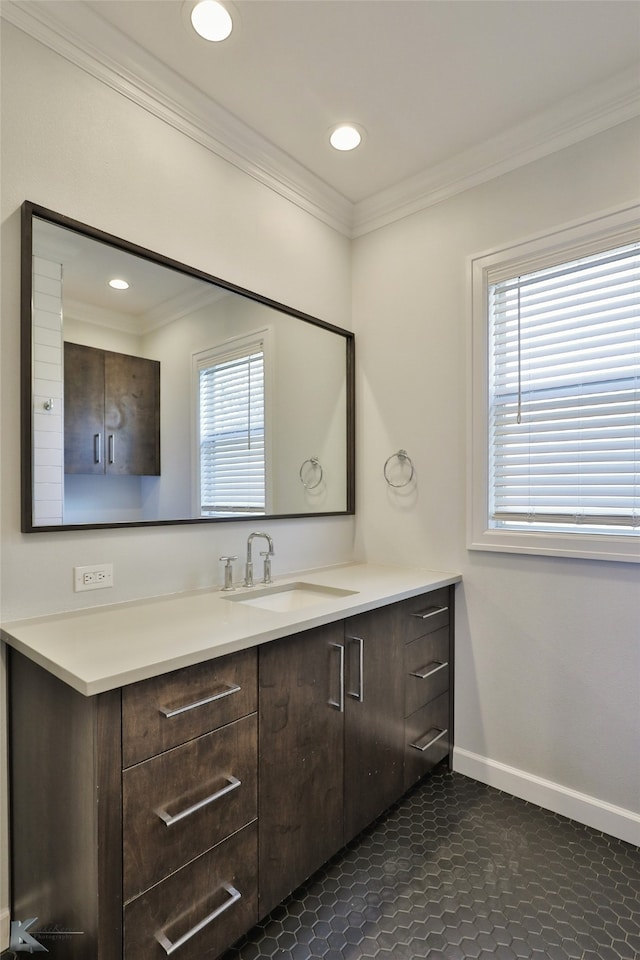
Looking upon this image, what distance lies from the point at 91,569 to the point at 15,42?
159cm

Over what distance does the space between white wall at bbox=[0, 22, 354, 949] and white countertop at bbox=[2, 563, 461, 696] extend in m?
0.10

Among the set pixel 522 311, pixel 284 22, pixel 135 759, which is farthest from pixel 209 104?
pixel 135 759

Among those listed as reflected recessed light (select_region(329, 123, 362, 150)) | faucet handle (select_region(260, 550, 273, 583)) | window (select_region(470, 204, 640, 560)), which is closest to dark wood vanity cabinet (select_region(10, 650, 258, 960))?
faucet handle (select_region(260, 550, 273, 583))

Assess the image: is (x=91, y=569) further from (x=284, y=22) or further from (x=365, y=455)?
(x=284, y=22)

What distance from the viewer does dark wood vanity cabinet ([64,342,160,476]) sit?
161cm

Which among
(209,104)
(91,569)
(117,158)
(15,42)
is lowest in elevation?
(91,569)

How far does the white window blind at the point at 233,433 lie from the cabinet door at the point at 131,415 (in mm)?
217

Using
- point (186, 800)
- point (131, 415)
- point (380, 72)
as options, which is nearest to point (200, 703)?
point (186, 800)

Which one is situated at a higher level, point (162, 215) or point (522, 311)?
point (162, 215)

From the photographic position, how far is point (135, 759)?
115 cm

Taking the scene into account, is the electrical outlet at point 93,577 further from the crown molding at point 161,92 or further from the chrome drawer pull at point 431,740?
the crown molding at point 161,92

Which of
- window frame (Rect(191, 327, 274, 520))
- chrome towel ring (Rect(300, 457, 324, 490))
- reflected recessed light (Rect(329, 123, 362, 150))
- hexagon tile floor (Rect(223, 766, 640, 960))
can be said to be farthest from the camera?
chrome towel ring (Rect(300, 457, 324, 490))

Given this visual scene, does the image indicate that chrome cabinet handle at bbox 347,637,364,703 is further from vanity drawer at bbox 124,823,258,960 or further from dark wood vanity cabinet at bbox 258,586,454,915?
vanity drawer at bbox 124,823,258,960

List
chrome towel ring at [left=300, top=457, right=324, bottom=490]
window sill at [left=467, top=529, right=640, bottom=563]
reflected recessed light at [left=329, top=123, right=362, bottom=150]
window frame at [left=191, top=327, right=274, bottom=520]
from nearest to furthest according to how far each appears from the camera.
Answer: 1. window sill at [left=467, top=529, right=640, bottom=563]
2. window frame at [left=191, top=327, right=274, bottom=520]
3. reflected recessed light at [left=329, top=123, right=362, bottom=150]
4. chrome towel ring at [left=300, top=457, right=324, bottom=490]
